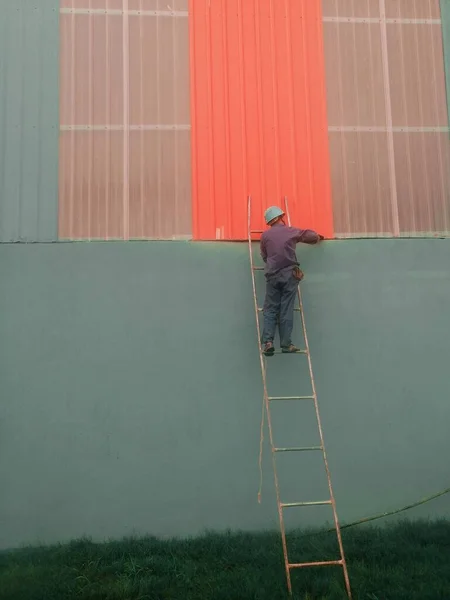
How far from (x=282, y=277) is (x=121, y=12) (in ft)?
11.1

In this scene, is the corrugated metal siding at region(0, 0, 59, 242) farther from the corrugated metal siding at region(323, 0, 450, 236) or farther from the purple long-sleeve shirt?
the corrugated metal siding at region(323, 0, 450, 236)

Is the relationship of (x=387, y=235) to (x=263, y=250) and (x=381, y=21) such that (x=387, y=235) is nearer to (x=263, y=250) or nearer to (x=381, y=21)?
(x=263, y=250)

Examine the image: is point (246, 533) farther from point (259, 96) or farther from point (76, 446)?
point (259, 96)

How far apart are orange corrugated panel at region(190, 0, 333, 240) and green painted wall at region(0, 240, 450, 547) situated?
504 millimetres

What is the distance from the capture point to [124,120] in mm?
6973

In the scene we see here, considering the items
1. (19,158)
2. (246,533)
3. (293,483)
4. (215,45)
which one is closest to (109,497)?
(246,533)

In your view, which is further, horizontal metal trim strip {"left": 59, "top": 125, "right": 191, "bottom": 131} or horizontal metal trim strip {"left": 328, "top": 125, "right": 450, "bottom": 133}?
horizontal metal trim strip {"left": 328, "top": 125, "right": 450, "bottom": 133}

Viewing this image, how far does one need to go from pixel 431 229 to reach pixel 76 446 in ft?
13.9

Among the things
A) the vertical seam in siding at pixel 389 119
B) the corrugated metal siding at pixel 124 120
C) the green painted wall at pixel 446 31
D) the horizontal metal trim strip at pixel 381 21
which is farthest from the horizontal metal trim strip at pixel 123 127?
the green painted wall at pixel 446 31

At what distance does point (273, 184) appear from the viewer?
6922 mm

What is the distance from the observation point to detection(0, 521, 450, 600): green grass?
502 centimetres

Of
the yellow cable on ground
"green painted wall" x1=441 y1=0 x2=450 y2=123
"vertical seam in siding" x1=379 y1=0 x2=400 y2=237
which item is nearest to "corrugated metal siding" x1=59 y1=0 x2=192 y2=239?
"vertical seam in siding" x1=379 y1=0 x2=400 y2=237

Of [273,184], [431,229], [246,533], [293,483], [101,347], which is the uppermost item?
[273,184]

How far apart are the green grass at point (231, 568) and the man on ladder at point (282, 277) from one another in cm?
178
